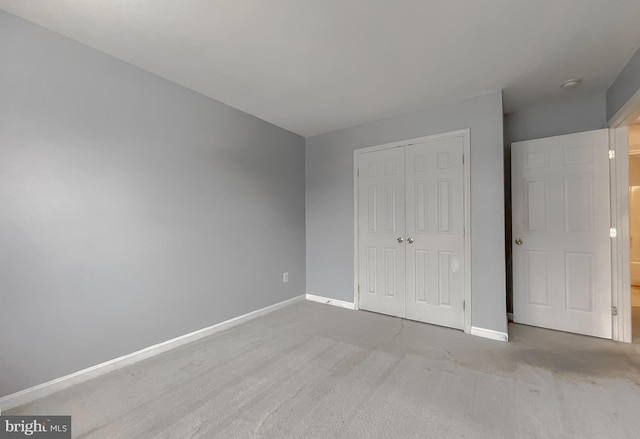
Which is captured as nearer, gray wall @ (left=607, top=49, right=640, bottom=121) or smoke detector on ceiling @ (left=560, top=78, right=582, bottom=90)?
gray wall @ (left=607, top=49, right=640, bottom=121)

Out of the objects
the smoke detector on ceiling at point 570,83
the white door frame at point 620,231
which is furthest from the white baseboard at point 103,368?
the smoke detector on ceiling at point 570,83

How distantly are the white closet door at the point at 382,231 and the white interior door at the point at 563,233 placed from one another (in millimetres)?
1244

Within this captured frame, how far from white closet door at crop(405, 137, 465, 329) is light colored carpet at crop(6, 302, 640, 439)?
0.42 metres

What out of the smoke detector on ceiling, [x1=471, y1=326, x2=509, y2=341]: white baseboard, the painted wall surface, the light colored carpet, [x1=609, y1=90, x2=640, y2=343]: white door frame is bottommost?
the light colored carpet

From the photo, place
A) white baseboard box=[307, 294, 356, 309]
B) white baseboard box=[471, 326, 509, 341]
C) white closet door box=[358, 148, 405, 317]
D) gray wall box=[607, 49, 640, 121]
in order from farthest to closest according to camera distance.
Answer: white baseboard box=[307, 294, 356, 309] < white closet door box=[358, 148, 405, 317] < white baseboard box=[471, 326, 509, 341] < gray wall box=[607, 49, 640, 121]

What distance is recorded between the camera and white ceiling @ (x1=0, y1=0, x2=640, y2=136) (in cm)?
159

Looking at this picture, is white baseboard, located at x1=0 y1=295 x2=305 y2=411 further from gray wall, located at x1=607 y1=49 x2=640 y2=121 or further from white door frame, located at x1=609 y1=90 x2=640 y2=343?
gray wall, located at x1=607 y1=49 x2=640 y2=121

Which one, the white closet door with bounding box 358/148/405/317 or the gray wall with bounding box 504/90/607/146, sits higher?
the gray wall with bounding box 504/90/607/146

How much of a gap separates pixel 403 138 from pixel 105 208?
2974 millimetres

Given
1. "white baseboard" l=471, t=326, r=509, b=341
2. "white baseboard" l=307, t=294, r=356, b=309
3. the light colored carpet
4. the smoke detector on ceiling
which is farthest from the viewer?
"white baseboard" l=307, t=294, r=356, b=309

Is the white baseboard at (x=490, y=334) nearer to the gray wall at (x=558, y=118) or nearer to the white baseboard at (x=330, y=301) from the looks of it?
the white baseboard at (x=330, y=301)

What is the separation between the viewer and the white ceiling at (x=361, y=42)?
1.59 m

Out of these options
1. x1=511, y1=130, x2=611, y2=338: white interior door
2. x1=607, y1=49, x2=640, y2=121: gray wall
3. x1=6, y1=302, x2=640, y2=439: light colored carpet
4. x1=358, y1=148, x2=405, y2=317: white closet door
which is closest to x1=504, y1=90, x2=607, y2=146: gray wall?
x1=607, y1=49, x2=640, y2=121: gray wall

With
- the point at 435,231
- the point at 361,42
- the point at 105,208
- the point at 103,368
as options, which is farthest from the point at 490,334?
the point at 105,208
